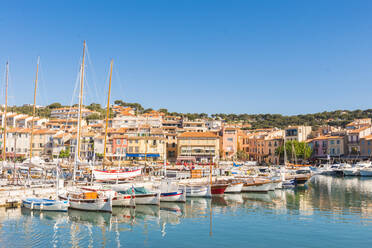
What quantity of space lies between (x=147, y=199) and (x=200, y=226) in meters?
8.67

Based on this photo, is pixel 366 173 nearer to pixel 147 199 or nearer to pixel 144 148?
pixel 144 148

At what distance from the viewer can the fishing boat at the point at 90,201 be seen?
2830 centimetres

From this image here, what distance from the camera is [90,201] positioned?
2866 centimetres

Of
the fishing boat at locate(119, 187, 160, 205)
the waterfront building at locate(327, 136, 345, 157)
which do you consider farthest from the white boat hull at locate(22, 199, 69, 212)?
the waterfront building at locate(327, 136, 345, 157)

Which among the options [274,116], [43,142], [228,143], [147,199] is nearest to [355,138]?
[228,143]

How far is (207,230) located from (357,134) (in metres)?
80.7

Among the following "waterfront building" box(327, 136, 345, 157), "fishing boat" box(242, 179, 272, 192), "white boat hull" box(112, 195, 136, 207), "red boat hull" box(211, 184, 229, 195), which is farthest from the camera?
"waterfront building" box(327, 136, 345, 157)

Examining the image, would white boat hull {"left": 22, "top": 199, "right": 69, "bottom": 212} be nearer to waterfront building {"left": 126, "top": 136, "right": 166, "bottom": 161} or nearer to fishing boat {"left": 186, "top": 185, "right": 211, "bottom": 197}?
fishing boat {"left": 186, "top": 185, "right": 211, "bottom": 197}

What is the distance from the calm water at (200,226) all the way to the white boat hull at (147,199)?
64 centimetres

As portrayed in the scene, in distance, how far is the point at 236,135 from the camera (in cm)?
9831

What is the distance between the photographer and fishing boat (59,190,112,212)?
28297 millimetres

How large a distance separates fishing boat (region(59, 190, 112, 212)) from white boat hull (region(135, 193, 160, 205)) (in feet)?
11.1

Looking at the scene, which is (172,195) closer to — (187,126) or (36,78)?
(36,78)

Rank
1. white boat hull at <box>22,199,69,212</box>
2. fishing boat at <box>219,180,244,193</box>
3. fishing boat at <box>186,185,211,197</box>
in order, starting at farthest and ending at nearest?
fishing boat at <box>219,180,244,193</box> → fishing boat at <box>186,185,211,197</box> → white boat hull at <box>22,199,69,212</box>
